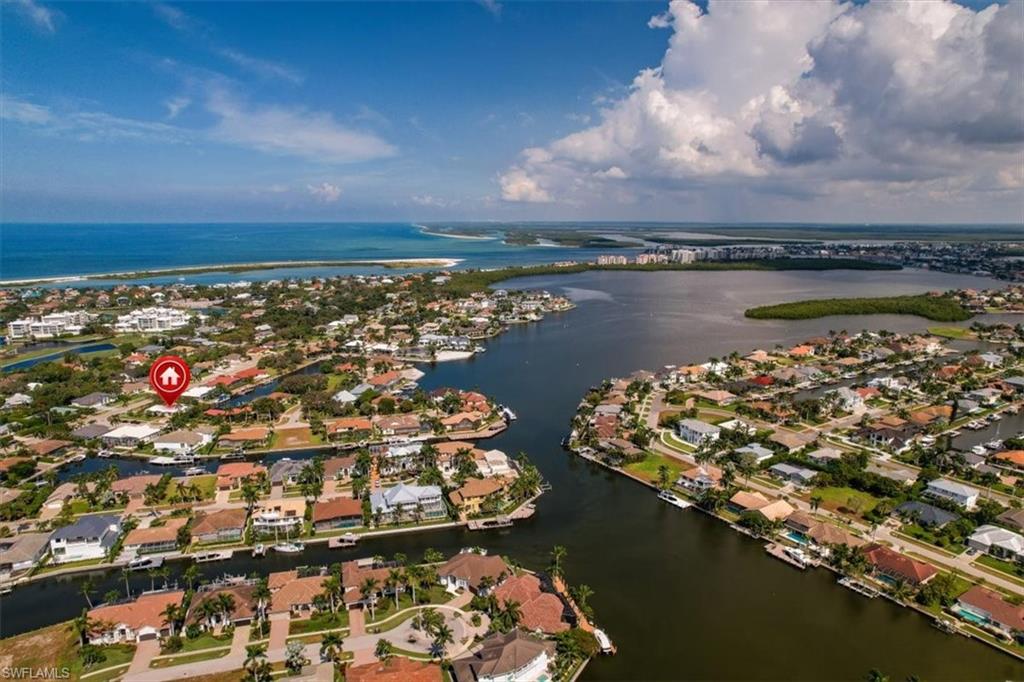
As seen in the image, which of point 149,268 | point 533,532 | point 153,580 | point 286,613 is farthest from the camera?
point 149,268

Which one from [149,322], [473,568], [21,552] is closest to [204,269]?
[149,322]

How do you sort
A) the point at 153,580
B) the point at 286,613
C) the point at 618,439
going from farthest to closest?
1. the point at 618,439
2. the point at 153,580
3. the point at 286,613

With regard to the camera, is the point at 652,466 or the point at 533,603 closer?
the point at 533,603

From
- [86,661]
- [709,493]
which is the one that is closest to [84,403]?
[86,661]

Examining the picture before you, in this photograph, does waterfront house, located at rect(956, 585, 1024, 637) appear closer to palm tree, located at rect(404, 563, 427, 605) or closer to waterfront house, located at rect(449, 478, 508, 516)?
waterfront house, located at rect(449, 478, 508, 516)

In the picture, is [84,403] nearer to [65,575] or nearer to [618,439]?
[65,575]

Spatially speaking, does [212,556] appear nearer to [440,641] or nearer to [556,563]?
[440,641]

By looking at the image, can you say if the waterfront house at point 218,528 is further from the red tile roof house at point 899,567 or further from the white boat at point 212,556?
the red tile roof house at point 899,567

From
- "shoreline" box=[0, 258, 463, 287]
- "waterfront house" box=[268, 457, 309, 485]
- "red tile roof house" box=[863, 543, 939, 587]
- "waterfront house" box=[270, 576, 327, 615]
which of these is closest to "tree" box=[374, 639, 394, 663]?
"waterfront house" box=[270, 576, 327, 615]

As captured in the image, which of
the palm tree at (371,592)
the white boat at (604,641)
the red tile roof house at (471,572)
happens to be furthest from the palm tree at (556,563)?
the palm tree at (371,592)
